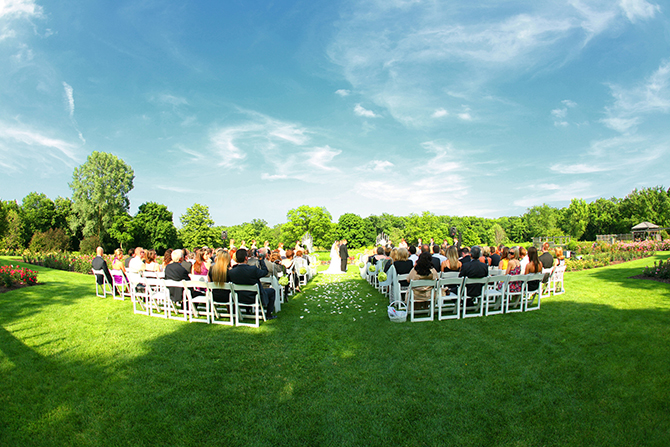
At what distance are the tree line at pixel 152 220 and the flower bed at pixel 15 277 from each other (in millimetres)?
13408

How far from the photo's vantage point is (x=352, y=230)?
8938 cm

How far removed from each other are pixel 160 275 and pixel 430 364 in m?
6.73

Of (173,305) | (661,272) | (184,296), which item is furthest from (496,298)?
(173,305)

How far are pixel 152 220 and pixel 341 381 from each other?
60.6 meters

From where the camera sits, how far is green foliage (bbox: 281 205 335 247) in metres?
76.7

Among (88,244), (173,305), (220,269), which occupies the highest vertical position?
(220,269)

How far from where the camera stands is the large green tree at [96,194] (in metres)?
48.8

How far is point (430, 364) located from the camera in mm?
4961

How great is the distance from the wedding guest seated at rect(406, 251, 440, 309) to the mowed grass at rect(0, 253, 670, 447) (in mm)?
703

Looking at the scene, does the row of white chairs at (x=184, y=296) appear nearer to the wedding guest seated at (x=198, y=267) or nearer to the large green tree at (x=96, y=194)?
the wedding guest seated at (x=198, y=267)

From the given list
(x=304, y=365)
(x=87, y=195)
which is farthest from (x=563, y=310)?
(x=87, y=195)

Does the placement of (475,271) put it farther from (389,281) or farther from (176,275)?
(176,275)

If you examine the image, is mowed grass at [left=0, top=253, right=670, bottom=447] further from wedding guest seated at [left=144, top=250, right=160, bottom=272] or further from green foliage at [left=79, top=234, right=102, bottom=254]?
green foliage at [left=79, top=234, right=102, bottom=254]

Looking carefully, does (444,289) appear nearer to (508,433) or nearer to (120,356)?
(508,433)
